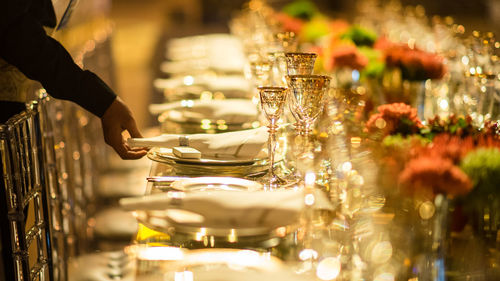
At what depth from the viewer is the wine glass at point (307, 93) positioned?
1369 millimetres

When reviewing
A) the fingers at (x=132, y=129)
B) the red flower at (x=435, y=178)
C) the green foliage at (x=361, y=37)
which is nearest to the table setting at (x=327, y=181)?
the red flower at (x=435, y=178)

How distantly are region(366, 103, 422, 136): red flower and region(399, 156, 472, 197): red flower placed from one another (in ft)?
1.21

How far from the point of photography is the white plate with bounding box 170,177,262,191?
118 cm


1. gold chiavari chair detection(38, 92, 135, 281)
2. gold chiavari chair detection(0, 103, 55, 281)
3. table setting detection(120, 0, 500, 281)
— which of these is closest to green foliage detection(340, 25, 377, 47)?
table setting detection(120, 0, 500, 281)

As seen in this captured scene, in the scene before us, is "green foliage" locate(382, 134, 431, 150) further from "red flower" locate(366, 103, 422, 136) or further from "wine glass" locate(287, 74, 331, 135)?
"wine glass" locate(287, 74, 331, 135)

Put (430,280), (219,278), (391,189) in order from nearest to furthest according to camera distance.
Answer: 1. (219,278)
2. (430,280)
3. (391,189)

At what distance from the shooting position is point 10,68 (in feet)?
5.66

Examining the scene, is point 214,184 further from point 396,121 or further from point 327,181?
point 396,121

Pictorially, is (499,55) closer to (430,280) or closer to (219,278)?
(430,280)

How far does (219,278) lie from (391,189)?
39 cm

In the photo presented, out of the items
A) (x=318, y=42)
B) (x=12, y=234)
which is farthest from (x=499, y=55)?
(x=318, y=42)

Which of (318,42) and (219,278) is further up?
(318,42)

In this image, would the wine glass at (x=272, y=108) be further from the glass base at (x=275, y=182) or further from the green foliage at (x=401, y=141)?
the green foliage at (x=401, y=141)

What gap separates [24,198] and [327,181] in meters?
0.73
